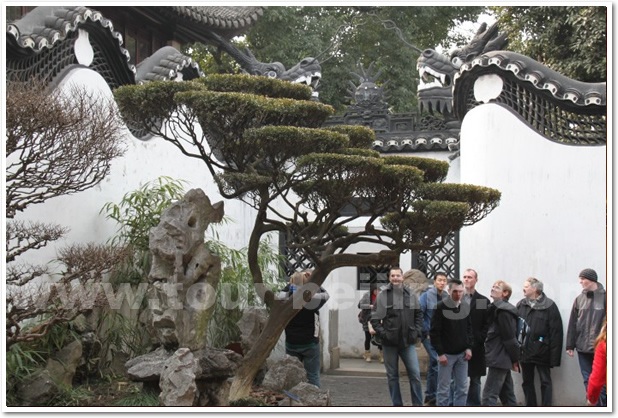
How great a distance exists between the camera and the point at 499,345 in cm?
797

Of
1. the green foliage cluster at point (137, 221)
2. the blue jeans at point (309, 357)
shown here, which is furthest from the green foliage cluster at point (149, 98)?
the blue jeans at point (309, 357)

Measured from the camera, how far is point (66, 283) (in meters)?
6.85

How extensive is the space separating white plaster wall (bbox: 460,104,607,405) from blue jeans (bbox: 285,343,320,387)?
244 centimetres

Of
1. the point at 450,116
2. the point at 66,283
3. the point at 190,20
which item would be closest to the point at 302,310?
the point at 66,283

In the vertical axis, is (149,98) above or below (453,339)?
above

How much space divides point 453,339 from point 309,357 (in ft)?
5.01

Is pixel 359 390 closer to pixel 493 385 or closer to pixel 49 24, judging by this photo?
pixel 493 385

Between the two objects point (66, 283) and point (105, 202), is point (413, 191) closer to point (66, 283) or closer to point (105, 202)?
point (66, 283)

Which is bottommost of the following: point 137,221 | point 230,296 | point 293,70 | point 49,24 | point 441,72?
point 230,296

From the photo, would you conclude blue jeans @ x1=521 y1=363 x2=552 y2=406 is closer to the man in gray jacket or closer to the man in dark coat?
the man in gray jacket

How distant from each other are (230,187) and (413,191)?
1.63m

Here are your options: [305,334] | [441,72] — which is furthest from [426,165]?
[441,72]

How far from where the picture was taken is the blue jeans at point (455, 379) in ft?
26.0

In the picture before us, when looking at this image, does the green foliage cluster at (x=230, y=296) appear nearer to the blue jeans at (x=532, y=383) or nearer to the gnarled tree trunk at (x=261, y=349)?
the gnarled tree trunk at (x=261, y=349)
